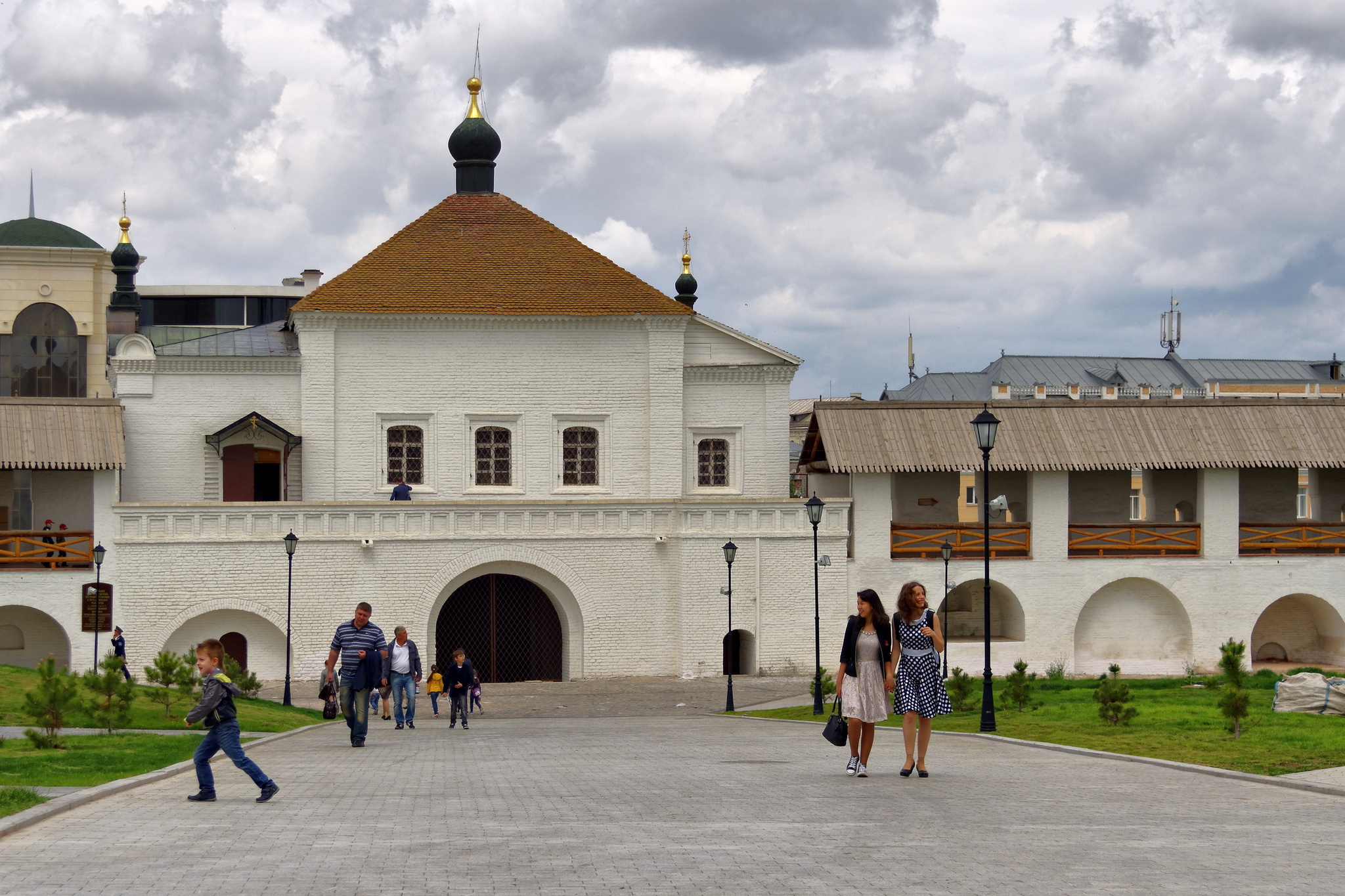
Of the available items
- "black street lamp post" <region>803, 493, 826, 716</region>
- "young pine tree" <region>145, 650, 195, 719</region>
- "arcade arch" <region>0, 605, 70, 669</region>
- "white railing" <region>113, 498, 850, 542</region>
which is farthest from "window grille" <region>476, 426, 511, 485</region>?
"young pine tree" <region>145, 650, 195, 719</region>

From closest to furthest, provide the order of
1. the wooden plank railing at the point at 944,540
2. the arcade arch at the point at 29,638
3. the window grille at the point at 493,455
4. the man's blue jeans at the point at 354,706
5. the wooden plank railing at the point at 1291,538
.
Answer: the man's blue jeans at the point at 354,706, the arcade arch at the point at 29,638, the wooden plank railing at the point at 944,540, the wooden plank railing at the point at 1291,538, the window grille at the point at 493,455

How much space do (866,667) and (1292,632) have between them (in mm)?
29769

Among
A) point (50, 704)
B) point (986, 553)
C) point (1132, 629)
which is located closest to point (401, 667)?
point (50, 704)

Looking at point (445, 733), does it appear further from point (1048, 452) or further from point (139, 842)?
point (1048, 452)

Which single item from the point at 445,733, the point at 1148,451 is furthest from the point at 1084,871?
the point at 1148,451

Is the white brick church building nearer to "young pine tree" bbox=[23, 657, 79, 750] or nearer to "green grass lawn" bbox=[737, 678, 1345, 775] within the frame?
"green grass lawn" bbox=[737, 678, 1345, 775]

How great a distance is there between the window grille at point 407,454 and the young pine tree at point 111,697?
56.9ft

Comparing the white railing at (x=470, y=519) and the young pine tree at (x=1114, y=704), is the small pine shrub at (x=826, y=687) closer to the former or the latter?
the white railing at (x=470, y=519)

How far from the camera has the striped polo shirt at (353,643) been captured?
659 inches

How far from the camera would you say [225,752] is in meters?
11.8

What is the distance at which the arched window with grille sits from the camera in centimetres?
4828

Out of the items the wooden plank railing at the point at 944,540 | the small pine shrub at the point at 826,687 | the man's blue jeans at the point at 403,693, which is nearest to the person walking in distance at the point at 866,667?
the man's blue jeans at the point at 403,693

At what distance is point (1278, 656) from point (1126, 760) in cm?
2634

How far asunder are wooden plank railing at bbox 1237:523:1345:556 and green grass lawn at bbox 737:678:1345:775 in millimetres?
11620
